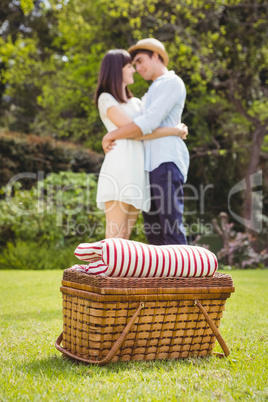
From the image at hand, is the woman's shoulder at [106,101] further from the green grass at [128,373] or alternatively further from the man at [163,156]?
the green grass at [128,373]

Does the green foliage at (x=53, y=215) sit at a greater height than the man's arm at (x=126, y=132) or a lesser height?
lesser

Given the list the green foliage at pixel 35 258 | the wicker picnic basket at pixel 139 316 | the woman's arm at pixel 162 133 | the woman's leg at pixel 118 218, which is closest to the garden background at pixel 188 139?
the green foliage at pixel 35 258

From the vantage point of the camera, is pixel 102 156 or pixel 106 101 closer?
pixel 106 101

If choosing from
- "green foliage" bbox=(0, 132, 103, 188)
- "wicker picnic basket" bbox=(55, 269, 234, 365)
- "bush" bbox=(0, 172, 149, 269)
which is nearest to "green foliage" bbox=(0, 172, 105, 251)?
"bush" bbox=(0, 172, 149, 269)

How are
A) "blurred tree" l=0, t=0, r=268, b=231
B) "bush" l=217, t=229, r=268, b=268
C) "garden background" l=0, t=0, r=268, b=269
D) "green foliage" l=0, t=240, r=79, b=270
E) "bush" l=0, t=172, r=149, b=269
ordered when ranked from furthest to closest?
1. "blurred tree" l=0, t=0, r=268, b=231
2. "bush" l=217, t=229, r=268, b=268
3. "garden background" l=0, t=0, r=268, b=269
4. "bush" l=0, t=172, r=149, b=269
5. "green foliage" l=0, t=240, r=79, b=270

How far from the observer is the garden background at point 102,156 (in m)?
5.11

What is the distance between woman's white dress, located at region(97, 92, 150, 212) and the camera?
9.88ft

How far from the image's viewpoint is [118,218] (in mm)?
3029

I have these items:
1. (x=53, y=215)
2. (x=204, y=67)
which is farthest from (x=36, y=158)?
(x=204, y=67)

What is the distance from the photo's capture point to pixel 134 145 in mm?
3143

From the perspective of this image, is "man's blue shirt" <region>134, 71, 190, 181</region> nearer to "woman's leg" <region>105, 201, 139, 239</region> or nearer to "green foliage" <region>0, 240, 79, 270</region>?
"woman's leg" <region>105, 201, 139, 239</region>

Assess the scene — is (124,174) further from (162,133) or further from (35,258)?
(35,258)

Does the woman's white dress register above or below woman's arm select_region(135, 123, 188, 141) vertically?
below

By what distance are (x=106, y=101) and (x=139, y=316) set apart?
1573 millimetres
